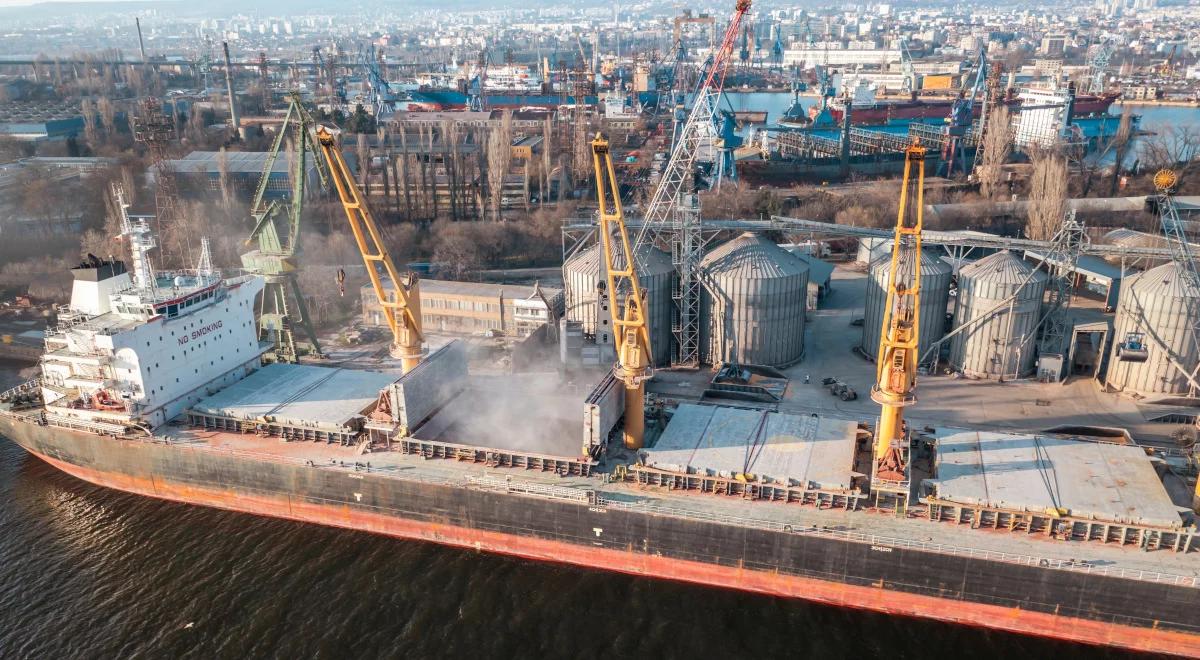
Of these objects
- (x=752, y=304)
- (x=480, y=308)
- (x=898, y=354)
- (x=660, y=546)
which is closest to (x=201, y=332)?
(x=480, y=308)

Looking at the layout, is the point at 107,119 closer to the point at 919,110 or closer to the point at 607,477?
the point at 607,477

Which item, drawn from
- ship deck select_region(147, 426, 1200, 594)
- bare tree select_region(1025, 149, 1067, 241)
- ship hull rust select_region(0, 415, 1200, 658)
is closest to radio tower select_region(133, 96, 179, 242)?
ship hull rust select_region(0, 415, 1200, 658)

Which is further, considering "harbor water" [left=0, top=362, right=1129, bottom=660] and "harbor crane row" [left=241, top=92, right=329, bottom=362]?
"harbor crane row" [left=241, top=92, right=329, bottom=362]

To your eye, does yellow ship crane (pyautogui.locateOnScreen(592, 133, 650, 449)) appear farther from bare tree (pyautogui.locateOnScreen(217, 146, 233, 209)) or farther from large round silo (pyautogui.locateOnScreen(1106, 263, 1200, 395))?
bare tree (pyautogui.locateOnScreen(217, 146, 233, 209))

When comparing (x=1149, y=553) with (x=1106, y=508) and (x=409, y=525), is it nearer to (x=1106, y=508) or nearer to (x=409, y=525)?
(x=1106, y=508)

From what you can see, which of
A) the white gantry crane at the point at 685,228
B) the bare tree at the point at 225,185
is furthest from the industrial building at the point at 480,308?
the bare tree at the point at 225,185

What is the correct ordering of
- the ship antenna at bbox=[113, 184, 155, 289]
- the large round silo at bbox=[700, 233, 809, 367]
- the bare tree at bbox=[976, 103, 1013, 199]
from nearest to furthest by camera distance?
the ship antenna at bbox=[113, 184, 155, 289]
the large round silo at bbox=[700, 233, 809, 367]
the bare tree at bbox=[976, 103, 1013, 199]
